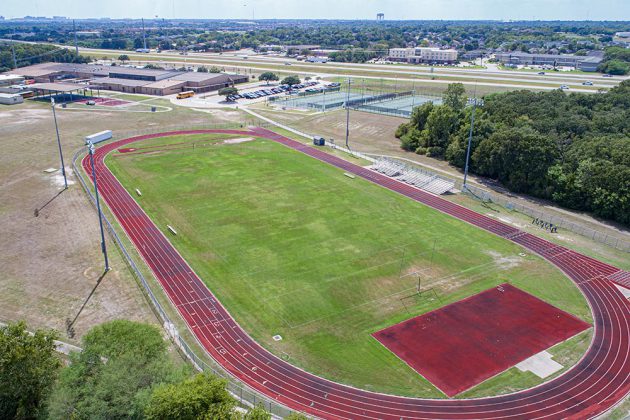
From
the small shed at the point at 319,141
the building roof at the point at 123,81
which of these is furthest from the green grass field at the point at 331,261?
the building roof at the point at 123,81

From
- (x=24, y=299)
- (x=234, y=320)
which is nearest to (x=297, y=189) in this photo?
(x=234, y=320)

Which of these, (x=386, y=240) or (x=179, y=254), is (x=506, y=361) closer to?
(x=386, y=240)

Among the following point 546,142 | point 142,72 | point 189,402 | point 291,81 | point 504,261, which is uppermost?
point 142,72

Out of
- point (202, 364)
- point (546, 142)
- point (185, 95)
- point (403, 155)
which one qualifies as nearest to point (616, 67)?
point (403, 155)

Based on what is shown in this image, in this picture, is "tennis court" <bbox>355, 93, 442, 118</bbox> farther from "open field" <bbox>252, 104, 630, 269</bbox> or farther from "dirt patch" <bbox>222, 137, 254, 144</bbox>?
"dirt patch" <bbox>222, 137, 254, 144</bbox>

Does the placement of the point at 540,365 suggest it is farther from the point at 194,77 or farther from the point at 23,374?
the point at 194,77

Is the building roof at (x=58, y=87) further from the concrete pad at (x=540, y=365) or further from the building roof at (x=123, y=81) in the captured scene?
the concrete pad at (x=540, y=365)
